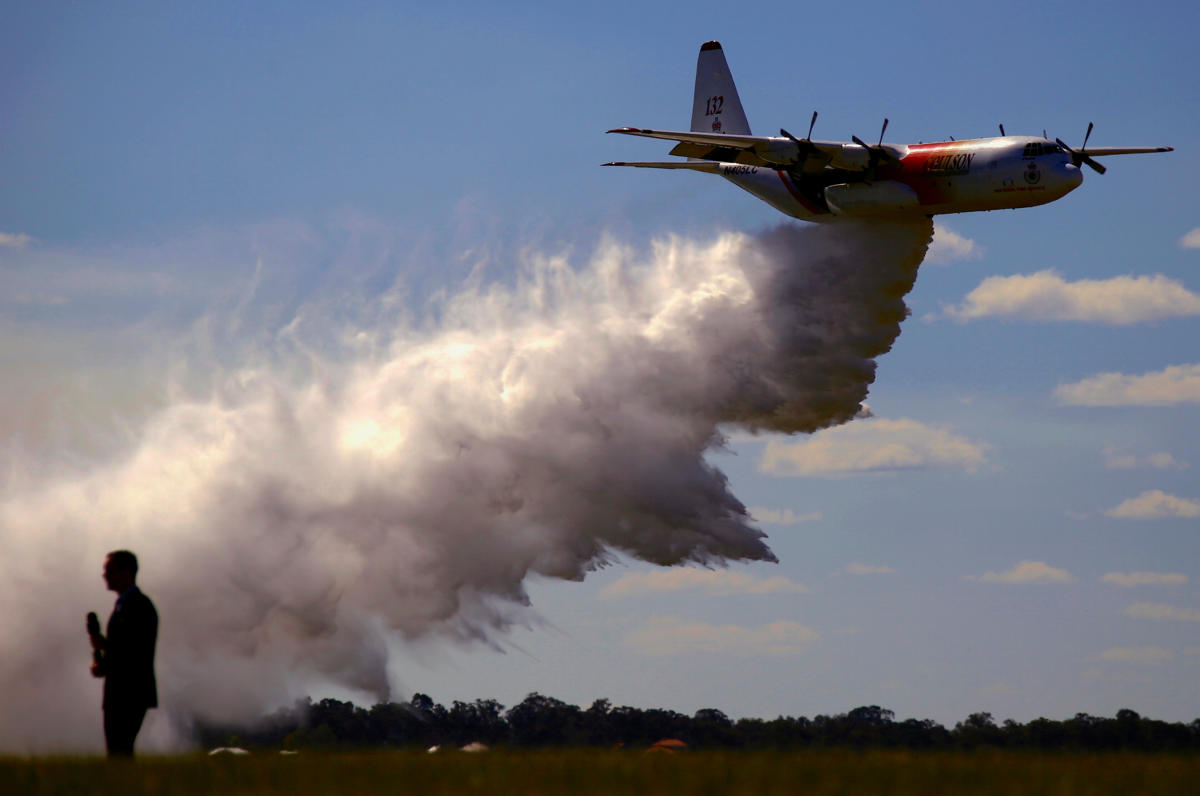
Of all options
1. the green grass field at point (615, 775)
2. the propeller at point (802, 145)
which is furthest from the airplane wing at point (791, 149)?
the green grass field at point (615, 775)

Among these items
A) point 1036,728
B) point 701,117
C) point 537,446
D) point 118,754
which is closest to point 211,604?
point 537,446

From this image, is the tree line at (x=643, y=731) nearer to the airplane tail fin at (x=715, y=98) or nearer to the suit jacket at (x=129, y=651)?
the suit jacket at (x=129, y=651)

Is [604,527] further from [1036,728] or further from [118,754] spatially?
[118,754]

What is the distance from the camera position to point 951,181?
3841cm

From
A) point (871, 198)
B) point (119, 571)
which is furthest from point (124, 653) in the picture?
point (871, 198)

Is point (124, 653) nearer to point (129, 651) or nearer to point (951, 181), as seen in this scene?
point (129, 651)

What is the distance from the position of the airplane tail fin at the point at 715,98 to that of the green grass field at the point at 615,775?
1453 inches

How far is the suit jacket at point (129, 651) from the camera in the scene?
12.7 m

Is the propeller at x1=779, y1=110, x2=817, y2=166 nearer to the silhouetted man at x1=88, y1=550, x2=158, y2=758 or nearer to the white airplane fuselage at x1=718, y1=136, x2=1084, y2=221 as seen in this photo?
the white airplane fuselage at x1=718, y1=136, x2=1084, y2=221

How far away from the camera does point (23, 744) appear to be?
16.8m

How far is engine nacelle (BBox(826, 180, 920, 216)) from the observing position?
3900 cm

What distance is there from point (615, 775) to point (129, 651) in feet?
14.9

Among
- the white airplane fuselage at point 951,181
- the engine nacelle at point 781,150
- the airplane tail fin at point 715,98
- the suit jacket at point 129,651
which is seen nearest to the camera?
the suit jacket at point 129,651

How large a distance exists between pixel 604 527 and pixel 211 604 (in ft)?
39.2
